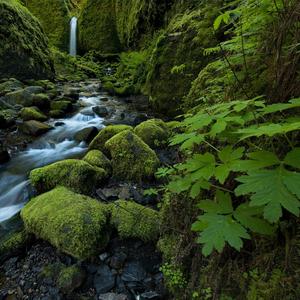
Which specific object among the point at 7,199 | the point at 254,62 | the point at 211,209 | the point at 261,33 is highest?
the point at 261,33

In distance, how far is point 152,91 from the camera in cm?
855

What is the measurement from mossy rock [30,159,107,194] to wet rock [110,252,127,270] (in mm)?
1306

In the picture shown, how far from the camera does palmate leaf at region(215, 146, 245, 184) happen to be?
5.16ft

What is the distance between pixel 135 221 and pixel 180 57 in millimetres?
5073

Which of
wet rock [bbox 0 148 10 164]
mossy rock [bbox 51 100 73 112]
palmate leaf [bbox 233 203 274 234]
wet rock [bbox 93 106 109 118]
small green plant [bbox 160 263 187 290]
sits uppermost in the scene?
palmate leaf [bbox 233 203 274 234]

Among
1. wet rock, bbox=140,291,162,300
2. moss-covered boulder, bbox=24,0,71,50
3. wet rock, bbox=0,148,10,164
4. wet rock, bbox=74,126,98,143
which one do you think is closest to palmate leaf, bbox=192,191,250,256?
wet rock, bbox=140,291,162,300

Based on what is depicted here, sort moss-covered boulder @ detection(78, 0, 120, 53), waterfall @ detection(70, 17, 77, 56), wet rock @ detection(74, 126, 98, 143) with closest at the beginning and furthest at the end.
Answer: wet rock @ detection(74, 126, 98, 143) < moss-covered boulder @ detection(78, 0, 120, 53) < waterfall @ detection(70, 17, 77, 56)

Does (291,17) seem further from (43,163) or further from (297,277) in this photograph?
(43,163)

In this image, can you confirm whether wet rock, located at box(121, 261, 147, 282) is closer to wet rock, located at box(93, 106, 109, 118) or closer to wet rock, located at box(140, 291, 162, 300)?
wet rock, located at box(140, 291, 162, 300)

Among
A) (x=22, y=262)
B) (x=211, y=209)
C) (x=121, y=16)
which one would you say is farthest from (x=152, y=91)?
(x=121, y=16)

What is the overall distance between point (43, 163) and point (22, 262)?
2.86 metres

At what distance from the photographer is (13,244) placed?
3.60 metres

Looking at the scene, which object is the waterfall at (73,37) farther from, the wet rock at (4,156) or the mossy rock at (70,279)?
the mossy rock at (70,279)

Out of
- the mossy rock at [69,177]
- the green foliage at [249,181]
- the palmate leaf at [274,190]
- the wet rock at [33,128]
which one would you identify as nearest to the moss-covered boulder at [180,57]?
the wet rock at [33,128]
